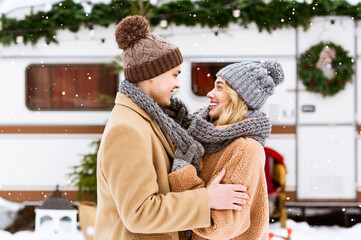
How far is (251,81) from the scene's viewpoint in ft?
6.81

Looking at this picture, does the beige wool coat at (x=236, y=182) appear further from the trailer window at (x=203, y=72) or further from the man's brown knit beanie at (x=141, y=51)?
the trailer window at (x=203, y=72)

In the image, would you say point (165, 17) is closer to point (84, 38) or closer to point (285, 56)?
point (84, 38)

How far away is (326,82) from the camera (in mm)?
5355

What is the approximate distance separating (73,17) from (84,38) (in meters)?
0.26

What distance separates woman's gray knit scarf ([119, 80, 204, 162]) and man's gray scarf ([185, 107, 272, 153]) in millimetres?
62

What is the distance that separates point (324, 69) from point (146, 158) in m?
4.12

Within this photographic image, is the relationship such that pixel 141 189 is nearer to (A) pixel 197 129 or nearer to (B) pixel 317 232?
(A) pixel 197 129

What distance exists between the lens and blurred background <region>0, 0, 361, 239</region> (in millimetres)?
5316

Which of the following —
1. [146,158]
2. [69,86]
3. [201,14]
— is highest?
[201,14]

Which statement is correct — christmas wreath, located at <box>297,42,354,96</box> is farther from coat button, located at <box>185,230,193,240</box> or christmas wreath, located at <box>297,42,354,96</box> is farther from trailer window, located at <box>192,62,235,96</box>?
coat button, located at <box>185,230,193,240</box>

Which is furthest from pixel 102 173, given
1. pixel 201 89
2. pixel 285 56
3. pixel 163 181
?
pixel 285 56

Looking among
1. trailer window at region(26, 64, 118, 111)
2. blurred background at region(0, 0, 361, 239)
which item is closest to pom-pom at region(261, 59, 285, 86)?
blurred background at region(0, 0, 361, 239)

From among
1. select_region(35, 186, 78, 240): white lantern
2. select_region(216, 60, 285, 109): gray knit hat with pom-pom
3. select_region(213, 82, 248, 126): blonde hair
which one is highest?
select_region(216, 60, 285, 109): gray knit hat with pom-pom

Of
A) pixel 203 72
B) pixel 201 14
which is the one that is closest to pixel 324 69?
pixel 203 72
